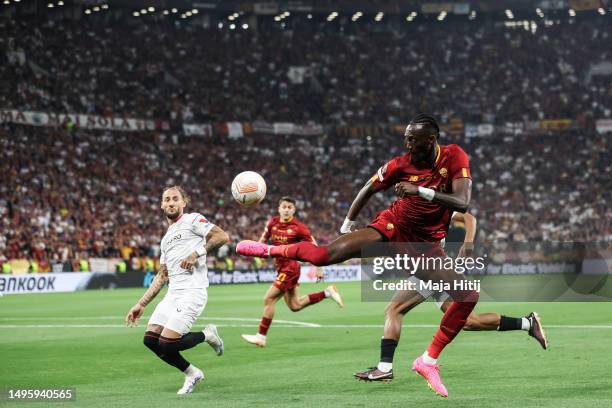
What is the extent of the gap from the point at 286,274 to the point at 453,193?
8.15m

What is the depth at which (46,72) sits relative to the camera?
5584 cm

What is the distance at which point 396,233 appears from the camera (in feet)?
33.8

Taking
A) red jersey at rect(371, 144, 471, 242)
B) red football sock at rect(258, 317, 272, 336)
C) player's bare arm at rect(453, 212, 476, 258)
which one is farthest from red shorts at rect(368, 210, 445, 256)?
red football sock at rect(258, 317, 272, 336)

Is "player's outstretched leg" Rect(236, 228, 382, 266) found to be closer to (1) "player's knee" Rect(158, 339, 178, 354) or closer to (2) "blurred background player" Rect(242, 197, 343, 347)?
(1) "player's knee" Rect(158, 339, 178, 354)

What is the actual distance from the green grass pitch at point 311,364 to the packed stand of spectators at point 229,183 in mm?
19147

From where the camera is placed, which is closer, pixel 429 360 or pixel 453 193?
pixel 453 193

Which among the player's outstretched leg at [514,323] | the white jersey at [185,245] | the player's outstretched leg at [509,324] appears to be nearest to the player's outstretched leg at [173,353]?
the white jersey at [185,245]

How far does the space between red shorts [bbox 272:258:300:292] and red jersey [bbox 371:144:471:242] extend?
7.21 metres

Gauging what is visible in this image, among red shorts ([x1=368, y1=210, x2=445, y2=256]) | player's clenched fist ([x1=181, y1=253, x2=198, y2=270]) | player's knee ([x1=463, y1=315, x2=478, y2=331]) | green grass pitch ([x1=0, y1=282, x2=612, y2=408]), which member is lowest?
green grass pitch ([x1=0, y1=282, x2=612, y2=408])

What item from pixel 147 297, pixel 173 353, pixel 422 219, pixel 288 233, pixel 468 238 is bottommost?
pixel 173 353

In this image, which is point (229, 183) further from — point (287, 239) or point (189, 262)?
point (189, 262)

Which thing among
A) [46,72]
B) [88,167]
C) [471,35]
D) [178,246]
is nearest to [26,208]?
[88,167]

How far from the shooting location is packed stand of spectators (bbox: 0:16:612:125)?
58625mm

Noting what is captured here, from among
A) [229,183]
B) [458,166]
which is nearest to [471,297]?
[458,166]
